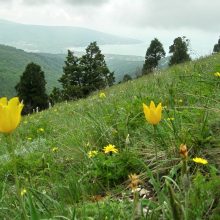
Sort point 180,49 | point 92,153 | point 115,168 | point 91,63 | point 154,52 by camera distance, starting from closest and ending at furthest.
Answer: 1. point 115,168
2. point 92,153
3. point 180,49
4. point 91,63
5. point 154,52

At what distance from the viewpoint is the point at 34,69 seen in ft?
217

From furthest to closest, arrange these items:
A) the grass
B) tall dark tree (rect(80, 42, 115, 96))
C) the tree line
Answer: tall dark tree (rect(80, 42, 115, 96)), the tree line, the grass

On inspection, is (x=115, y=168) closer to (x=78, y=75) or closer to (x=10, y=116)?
(x=10, y=116)

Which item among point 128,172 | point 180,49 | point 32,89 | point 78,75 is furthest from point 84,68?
point 128,172

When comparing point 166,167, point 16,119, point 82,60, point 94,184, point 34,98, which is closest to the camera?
point 16,119

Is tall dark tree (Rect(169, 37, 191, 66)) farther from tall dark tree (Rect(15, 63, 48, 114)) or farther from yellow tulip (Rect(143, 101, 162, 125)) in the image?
tall dark tree (Rect(15, 63, 48, 114))

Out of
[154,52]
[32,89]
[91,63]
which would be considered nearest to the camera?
[91,63]

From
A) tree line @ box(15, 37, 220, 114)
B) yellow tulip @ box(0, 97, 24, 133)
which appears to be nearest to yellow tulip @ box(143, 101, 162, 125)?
yellow tulip @ box(0, 97, 24, 133)

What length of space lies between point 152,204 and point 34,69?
65.4 metres

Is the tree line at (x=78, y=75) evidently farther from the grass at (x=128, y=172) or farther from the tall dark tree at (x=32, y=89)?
the grass at (x=128, y=172)

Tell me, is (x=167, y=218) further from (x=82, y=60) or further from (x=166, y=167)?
(x=82, y=60)

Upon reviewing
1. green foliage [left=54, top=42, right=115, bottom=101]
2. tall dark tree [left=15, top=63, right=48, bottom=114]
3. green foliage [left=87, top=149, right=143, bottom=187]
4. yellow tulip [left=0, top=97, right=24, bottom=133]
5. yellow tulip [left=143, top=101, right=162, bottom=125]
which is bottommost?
tall dark tree [left=15, top=63, right=48, bottom=114]

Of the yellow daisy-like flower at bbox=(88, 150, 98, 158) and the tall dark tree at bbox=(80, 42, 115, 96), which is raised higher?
the yellow daisy-like flower at bbox=(88, 150, 98, 158)

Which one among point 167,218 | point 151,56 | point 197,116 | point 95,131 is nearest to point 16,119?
point 167,218
